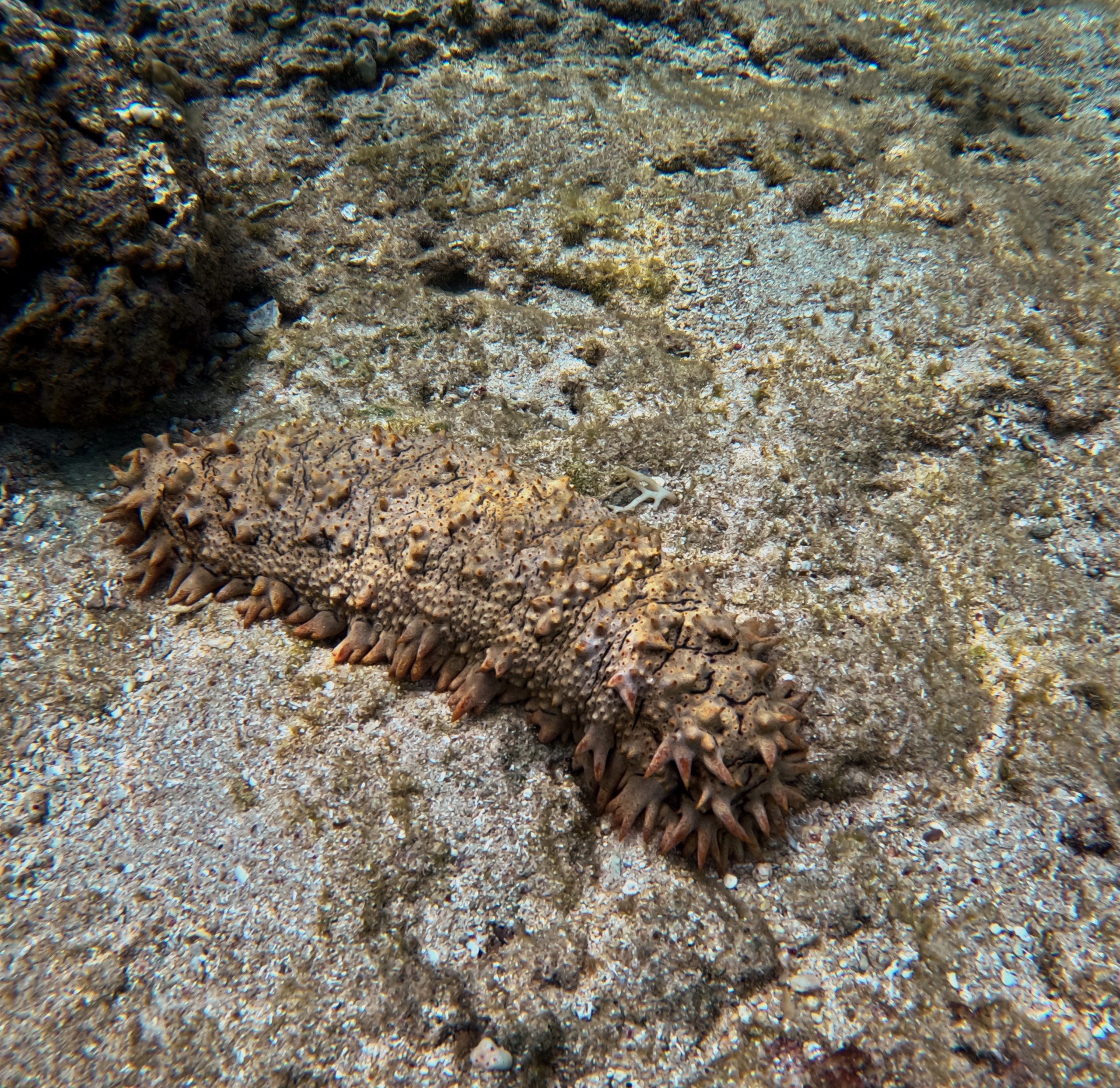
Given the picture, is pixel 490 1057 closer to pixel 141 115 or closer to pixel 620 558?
pixel 620 558

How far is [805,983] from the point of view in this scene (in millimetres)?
1701

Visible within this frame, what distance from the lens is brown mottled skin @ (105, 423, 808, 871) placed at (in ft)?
6.02

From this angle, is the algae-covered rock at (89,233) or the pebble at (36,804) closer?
the pebble at (36,804)

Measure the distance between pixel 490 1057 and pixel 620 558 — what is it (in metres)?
1.37

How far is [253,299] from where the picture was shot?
3176 millimetres

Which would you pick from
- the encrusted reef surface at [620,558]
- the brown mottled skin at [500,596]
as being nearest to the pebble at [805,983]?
the encrusted reef surface at [620,558]

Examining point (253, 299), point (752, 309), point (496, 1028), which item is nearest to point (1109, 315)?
point (752, 309)

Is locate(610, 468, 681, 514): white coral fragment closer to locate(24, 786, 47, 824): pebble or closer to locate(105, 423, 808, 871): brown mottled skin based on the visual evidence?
locate(105, 423, 808, 871): brown mottled skin

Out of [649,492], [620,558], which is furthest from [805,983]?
[649,492]

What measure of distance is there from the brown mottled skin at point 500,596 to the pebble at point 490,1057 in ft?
2.05

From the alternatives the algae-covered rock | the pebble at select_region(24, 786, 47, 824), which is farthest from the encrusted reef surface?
the algae-covered rock

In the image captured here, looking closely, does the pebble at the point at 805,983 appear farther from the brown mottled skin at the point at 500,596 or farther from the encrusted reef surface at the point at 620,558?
the brown mottled skin at the point at 500,596

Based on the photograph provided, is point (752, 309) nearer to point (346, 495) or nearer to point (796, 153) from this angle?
point (796, 153)

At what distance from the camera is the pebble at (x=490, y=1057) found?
157 cm
